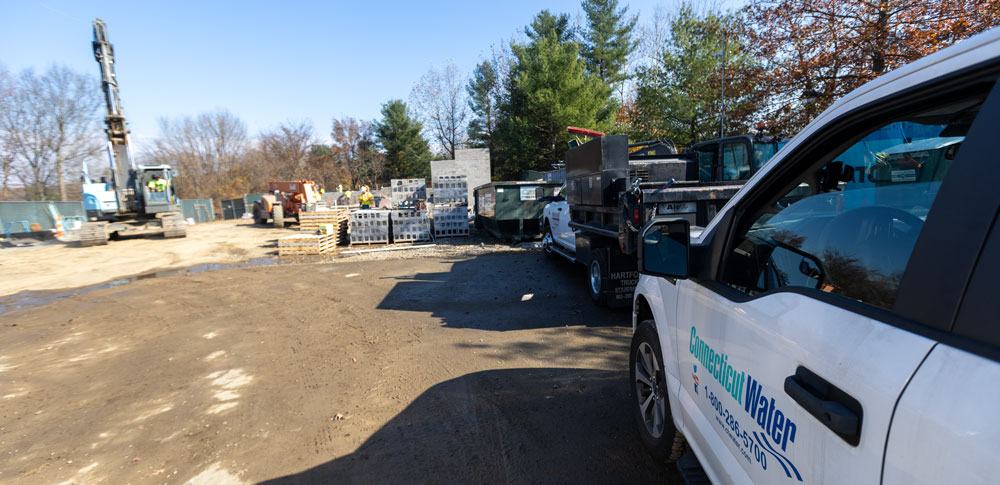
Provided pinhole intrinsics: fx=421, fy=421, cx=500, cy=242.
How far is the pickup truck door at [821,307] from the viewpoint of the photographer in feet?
3.38

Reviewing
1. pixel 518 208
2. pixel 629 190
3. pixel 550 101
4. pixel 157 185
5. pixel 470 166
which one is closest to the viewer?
pixel 629 190

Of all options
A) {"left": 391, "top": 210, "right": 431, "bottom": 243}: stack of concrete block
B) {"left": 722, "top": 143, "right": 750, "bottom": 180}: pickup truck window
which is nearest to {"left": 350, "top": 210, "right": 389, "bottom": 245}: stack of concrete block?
{"left": 391, "top": 210, "right": 431, "bottom": 243}: stack of concrete block

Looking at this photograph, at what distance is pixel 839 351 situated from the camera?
3.71 feet

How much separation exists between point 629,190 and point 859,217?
11.7 ft

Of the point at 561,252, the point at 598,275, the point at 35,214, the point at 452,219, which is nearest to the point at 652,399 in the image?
the point at 598,275

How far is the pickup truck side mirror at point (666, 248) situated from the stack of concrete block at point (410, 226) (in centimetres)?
1376

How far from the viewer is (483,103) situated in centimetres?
4281

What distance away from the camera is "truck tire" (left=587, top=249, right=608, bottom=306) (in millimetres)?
5984

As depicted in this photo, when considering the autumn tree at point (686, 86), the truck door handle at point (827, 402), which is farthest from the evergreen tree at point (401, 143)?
the truck door handle at point (827, 402)

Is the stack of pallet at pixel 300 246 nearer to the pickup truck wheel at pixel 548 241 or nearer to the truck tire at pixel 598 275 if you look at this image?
the pickup truck wheel at pixel 548 241

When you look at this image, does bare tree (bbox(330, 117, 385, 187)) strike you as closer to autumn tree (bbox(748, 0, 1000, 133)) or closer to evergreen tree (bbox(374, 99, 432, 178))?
evergreen tree (bbox(374, 99, 432, 178))

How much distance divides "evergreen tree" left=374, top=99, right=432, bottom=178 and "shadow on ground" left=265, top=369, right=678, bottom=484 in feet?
144

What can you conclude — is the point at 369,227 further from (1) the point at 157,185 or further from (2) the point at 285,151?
(2) the point at 285,151

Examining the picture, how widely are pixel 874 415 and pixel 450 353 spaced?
428cm
